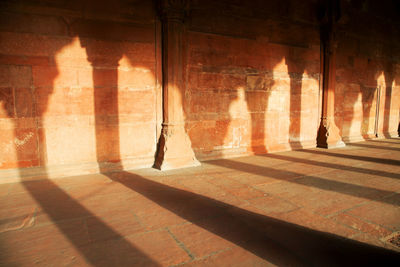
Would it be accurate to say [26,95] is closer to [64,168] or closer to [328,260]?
[64,168]

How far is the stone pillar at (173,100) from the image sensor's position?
4.44m

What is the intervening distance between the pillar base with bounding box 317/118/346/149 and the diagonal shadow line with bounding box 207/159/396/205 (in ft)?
9.52

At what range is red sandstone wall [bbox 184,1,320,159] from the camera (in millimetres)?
5039

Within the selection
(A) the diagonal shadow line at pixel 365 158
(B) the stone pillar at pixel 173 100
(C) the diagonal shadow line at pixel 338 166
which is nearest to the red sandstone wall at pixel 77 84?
(B) the stone pillar at pixel 173 100

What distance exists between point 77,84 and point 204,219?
120 inches

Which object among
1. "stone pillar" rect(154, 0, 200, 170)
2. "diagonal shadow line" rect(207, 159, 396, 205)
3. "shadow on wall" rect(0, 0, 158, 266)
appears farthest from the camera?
"stone pillar" rect(154, 0, 200, 170)

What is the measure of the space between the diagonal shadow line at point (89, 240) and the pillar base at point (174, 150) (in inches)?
67.5

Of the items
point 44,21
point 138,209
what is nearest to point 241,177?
point 138,209

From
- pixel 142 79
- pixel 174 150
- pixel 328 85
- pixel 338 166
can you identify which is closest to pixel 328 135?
pixel 328 85

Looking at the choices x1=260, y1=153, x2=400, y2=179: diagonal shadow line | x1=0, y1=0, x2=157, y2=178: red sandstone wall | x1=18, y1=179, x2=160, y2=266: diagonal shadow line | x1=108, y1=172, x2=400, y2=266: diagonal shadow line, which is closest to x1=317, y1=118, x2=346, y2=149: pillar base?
x1=260, y1=153, x2=400, y2=179: diagonal shadow line

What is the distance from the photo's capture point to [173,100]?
4562 millimetres

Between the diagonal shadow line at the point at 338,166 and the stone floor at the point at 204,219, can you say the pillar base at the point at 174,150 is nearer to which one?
the stone floor at the point at 204,219

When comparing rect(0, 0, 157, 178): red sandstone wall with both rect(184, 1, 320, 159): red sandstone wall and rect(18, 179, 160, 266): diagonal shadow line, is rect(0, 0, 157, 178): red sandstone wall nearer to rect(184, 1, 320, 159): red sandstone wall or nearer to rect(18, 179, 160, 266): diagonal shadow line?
rect(184, 1, 320, 159): red sandstone wall

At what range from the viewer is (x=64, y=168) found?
4055 mm
